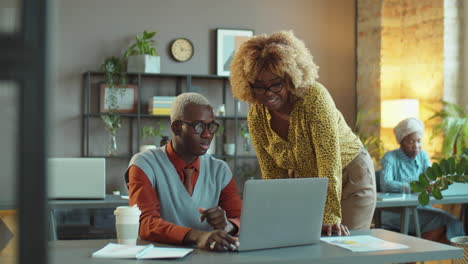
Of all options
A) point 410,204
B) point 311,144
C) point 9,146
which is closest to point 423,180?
point 311,144

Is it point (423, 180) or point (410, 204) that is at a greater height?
point (423, 180)

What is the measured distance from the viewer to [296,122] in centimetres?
216

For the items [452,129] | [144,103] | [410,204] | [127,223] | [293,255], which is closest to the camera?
[293,255]

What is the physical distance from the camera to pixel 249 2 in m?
6.73

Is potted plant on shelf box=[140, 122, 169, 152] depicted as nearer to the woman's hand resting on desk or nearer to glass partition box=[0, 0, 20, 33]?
the woman's hand resting on desk

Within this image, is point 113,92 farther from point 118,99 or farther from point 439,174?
point 439,174

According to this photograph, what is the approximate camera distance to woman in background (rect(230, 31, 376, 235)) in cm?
206

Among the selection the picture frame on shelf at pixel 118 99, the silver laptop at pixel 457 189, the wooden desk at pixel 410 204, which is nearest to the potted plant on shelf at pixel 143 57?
the picture frame on shelf at pixel 118 99

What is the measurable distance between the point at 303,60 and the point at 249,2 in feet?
15.7

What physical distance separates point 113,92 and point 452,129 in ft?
11.4

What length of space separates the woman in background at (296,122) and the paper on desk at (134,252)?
2.05 feet

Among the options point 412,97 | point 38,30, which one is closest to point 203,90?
point 412,97

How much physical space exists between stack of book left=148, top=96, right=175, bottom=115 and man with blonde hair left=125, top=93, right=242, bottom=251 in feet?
13.2

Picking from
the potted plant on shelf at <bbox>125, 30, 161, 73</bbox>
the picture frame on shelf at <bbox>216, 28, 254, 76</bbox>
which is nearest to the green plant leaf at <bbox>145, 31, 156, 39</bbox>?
the potted plant on shelf at <bbox>125, 30, 161, 73</bbox>
